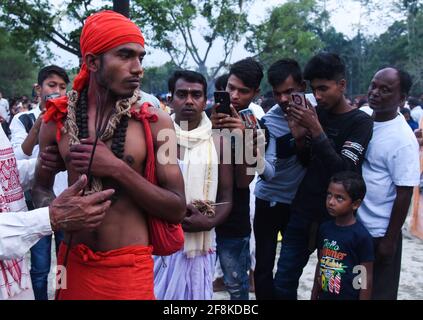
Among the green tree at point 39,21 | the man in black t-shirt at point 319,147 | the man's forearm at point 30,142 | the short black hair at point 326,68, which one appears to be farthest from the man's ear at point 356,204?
the green tree at point 39,21

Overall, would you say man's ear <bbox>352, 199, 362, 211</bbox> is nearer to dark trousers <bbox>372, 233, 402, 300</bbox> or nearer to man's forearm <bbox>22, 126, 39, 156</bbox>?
Result: dark trousers <bbox>372, 233, 402, 300</bbox>

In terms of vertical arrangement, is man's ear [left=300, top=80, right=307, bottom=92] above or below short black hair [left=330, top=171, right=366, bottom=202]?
above

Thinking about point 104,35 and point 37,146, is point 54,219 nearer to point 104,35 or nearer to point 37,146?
point 104,35

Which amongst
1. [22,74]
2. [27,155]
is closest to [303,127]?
[27,155]

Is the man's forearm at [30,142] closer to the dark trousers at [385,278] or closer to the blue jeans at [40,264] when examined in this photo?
the blue jeans at [40,264]

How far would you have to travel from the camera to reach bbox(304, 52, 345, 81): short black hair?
2984 millimetres

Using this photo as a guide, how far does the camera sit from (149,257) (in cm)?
215

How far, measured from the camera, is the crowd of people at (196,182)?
6.58 ft

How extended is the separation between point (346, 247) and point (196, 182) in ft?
3.35

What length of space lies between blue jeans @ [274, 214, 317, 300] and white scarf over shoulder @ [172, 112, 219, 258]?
1.90 ft

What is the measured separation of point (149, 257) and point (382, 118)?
1867 mm

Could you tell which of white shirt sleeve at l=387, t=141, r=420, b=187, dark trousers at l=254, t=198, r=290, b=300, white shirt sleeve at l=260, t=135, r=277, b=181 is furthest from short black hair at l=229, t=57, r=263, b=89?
white shirt sleeve at l=387, t=141, r=420, b=187

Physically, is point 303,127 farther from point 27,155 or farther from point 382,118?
point 27,155

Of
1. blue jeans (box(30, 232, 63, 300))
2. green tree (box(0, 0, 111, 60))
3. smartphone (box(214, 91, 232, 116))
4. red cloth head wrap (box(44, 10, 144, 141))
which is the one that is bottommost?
blue jeans (box(30, 232, 63, 300))
